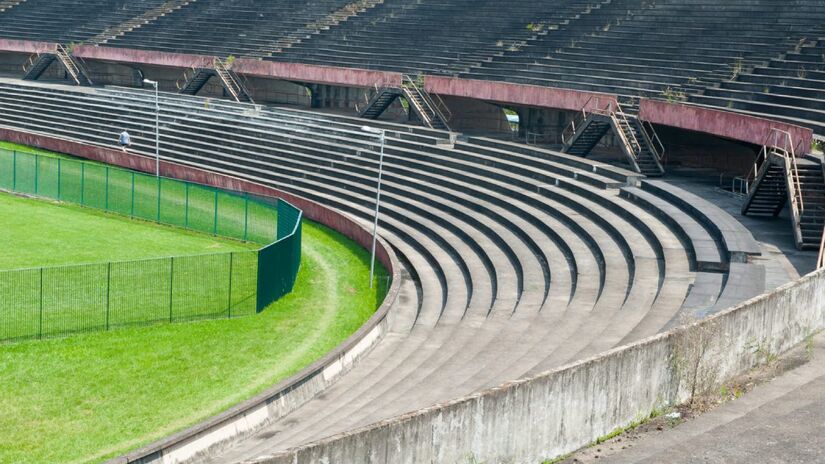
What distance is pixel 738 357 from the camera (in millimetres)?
17781

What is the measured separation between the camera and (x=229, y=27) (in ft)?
234

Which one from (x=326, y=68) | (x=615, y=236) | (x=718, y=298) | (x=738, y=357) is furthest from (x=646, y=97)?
(x=738, y=357)

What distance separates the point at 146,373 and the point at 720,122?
65.6ft

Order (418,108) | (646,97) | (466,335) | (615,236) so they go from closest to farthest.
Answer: (466,335), (615,236), (646,97), (418,108)

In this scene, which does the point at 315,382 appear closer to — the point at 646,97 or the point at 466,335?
the point at 466,335

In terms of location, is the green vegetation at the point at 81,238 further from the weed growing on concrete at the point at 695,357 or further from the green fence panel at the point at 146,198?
the weed growing on concrete at the point at 695,357

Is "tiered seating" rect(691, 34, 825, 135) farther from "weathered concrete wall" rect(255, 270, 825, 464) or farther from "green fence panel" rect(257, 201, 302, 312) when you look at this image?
"weathered concrete wall" rect(255, 270, 825, 464)

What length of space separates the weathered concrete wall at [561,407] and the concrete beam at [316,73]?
39.3 metres

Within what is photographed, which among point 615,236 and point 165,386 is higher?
point 615,236

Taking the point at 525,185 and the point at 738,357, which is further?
the point at 525,185

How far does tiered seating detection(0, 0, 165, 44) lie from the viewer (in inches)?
2985

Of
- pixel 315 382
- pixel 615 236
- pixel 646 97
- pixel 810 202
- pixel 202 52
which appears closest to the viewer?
pixel 315 382

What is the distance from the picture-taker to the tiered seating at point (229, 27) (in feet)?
224

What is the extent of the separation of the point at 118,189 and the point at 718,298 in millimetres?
28608
